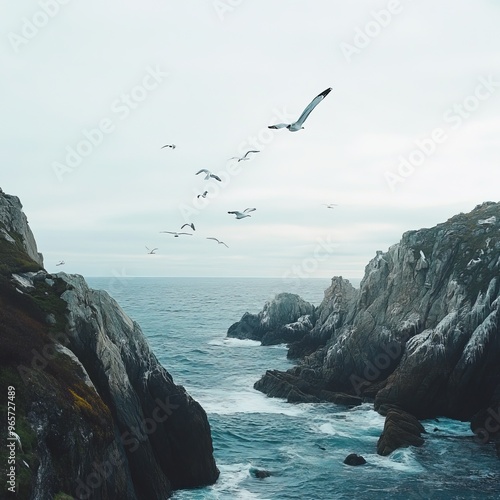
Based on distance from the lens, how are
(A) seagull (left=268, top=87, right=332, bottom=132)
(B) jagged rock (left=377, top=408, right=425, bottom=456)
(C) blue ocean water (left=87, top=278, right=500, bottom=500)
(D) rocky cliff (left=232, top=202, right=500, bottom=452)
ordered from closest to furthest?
(A) seagull (left=268, top=87, right=332, bottom=132)
(C) blue ocean water (left=87, top=278, right=500, bottom=500)
(B) jagged rock (left=377, top=408, right=425, bottom=456)
(D) rocky cliff (left=232, top=202, right=500, bottom=452)

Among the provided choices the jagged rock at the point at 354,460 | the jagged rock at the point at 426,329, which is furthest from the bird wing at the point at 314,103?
the jagged rock at the point at 426,329

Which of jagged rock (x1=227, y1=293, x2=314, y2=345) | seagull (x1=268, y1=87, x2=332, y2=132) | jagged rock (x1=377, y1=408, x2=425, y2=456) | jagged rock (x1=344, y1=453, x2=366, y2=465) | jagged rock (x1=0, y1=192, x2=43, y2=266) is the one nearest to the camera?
seagull (x1=268, y1=87, x2=332, y2=132)

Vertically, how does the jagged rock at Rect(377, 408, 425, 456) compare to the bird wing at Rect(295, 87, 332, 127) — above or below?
below

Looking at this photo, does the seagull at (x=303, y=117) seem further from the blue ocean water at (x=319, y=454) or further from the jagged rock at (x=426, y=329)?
the jagged rock at (x=426, y=329)

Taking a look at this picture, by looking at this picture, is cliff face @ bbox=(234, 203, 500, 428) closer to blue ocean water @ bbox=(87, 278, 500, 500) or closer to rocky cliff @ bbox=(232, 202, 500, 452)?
rocky cliff @ bbox=(232, 202, 500, 452)

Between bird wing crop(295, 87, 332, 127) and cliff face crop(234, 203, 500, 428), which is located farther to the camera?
cliff face crop(234, 203, 500, 428)

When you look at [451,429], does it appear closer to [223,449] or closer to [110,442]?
[223,449]

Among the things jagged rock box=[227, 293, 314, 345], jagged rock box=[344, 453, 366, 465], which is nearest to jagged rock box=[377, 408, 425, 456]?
jagged rock box=[344, 453, 366, 465]

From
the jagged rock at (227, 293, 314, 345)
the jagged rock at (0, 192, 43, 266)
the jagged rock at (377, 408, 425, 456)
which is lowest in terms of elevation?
the jagged rock at (377, 408, 425, 456)
